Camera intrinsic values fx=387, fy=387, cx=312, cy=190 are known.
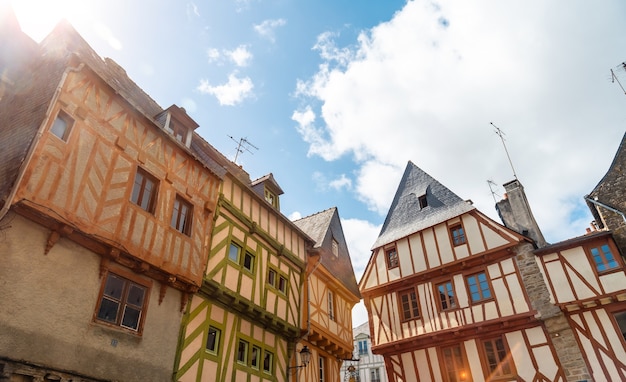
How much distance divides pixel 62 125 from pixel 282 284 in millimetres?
7135

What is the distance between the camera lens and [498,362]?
12.6 metres

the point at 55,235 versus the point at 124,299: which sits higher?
the point at 55,235

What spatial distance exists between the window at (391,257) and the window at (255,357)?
332 inches

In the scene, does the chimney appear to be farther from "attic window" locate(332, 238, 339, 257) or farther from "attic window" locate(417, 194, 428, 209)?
"attic window" locate(332, 238, 339, 257)

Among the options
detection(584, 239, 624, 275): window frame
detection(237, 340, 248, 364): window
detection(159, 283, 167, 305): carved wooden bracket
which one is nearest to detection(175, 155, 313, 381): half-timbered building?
detection(237, 340, 248, 364): window

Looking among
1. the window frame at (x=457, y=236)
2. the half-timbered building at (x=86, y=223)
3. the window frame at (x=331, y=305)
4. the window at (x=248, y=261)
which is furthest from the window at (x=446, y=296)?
the half-timbered building at (x=86, y=223)

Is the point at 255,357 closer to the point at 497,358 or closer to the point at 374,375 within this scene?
the point at 497,358

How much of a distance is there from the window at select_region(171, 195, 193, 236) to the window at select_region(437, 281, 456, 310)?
10245 mm

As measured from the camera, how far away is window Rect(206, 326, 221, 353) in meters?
8.51

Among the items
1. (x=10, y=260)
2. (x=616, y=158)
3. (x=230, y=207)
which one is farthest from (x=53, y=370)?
(x=616, y=158)

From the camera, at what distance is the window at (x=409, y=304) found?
1529cm

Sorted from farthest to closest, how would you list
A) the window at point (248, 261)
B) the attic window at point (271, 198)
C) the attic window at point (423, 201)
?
1. the attic window at point (423, 201)
2. the attic window at point (271, 198)
3. the window at point (248, 261)

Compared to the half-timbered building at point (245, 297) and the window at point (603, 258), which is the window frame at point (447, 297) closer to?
the window at point (603, 258)

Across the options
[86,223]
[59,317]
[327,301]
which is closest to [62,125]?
[86,223]
